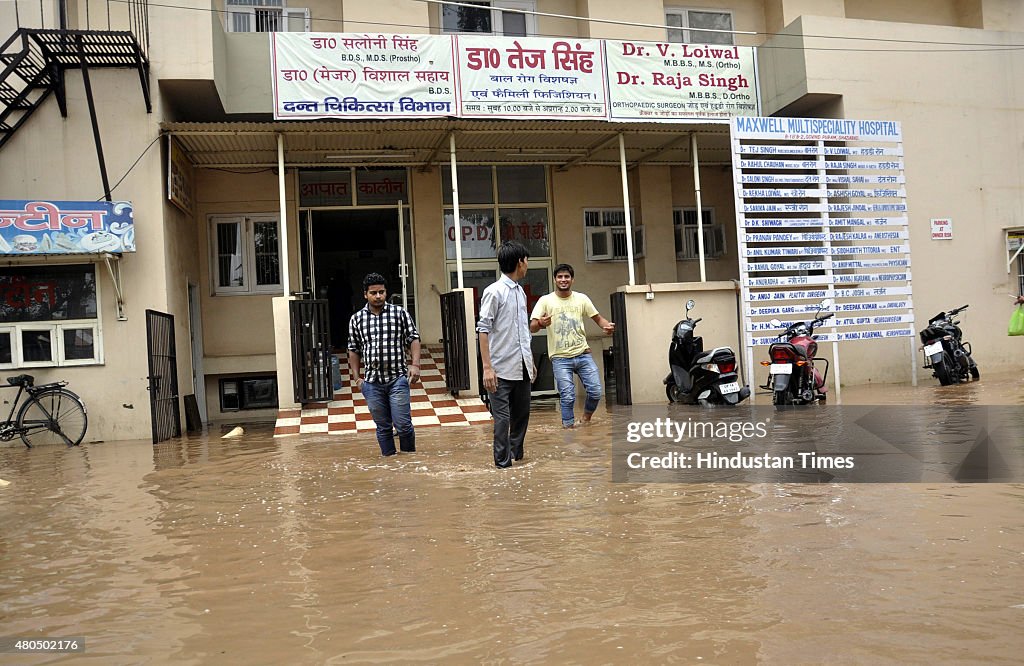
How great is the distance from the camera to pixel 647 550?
4.05 meters

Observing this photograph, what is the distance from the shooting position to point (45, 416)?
10250 mm

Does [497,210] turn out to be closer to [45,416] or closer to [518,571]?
[45,416]

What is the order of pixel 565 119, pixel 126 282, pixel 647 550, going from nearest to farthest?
pixel 647 550, pixel 126 282, pixel 565 119

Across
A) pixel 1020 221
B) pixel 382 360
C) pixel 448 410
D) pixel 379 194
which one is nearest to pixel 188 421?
pixel 448 410

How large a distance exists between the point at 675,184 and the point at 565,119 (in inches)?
176

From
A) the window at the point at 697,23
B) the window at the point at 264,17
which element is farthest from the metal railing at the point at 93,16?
the window at the point at 697,23

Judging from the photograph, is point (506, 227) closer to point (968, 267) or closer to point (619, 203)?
point (619, 203)

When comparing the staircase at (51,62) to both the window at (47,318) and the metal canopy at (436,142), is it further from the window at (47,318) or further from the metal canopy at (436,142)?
the window at (47,318)

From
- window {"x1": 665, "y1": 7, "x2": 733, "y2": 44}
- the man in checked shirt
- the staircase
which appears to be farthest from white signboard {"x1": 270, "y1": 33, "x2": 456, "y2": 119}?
window {"x1": 665, "y1": 7, "x2": 733, "y2": 44}

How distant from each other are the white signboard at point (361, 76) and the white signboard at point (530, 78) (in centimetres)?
27

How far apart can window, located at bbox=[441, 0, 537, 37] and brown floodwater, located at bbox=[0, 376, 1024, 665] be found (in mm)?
10143

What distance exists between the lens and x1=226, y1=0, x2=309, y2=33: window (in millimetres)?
13641

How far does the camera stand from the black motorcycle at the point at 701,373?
10.2 meters

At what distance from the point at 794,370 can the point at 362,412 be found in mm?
5140
